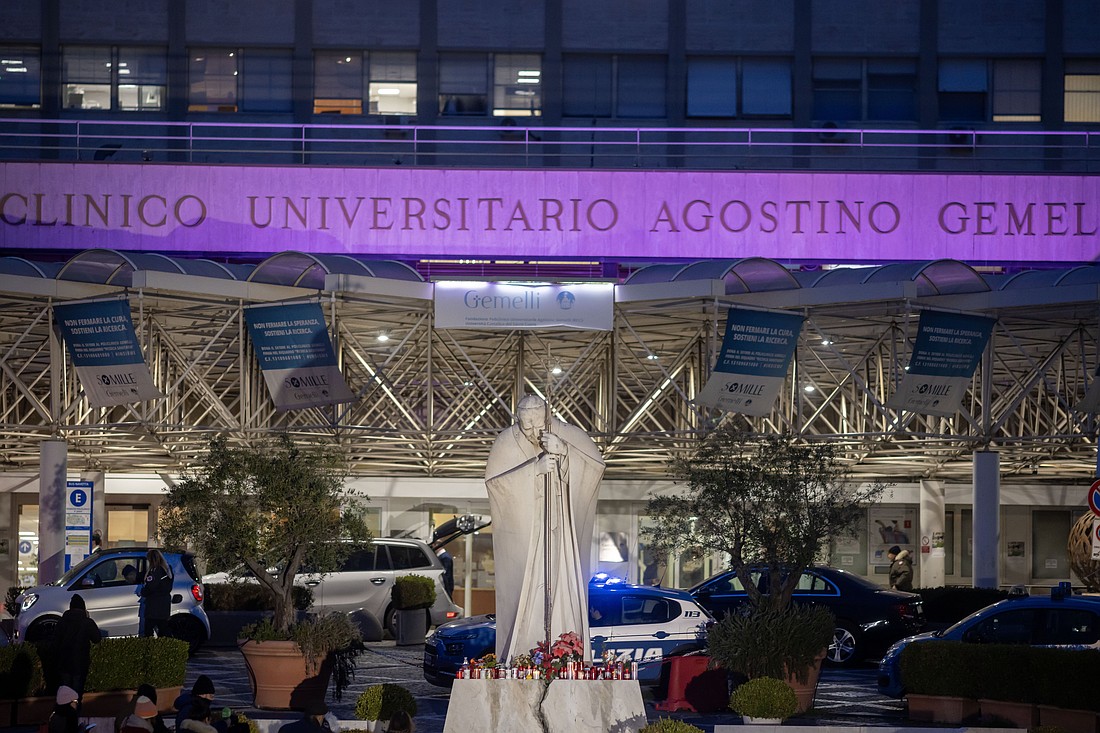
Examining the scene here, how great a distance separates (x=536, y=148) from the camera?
1532 inches

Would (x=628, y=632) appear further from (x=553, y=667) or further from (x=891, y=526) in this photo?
(x=891, y=526)

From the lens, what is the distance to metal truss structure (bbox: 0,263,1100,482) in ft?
79.7

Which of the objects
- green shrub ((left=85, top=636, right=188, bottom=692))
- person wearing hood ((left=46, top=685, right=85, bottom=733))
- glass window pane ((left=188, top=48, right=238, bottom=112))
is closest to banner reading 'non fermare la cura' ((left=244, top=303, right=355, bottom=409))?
green shrub ((left=85, top=636, right=188, bottom=692))

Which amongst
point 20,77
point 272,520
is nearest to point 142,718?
point 272,520

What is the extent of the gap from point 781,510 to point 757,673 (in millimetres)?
3153

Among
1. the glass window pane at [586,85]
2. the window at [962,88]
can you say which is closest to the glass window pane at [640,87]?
the glass window pane at [586,85]

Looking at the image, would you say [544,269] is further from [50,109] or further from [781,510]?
[781,510]

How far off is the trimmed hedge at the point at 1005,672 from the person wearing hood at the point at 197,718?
26.2 feet

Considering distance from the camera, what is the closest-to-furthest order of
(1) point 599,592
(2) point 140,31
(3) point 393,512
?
(1) point 599,592 → (3) point 393,512 → (2) point 140,31

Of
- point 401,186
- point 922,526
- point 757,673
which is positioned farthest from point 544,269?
point 757,673

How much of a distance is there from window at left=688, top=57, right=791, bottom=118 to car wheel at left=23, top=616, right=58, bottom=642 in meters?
22.9

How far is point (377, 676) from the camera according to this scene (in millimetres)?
20656

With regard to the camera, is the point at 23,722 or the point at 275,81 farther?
the point at 275,81

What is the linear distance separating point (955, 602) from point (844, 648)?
4444 millimetres
